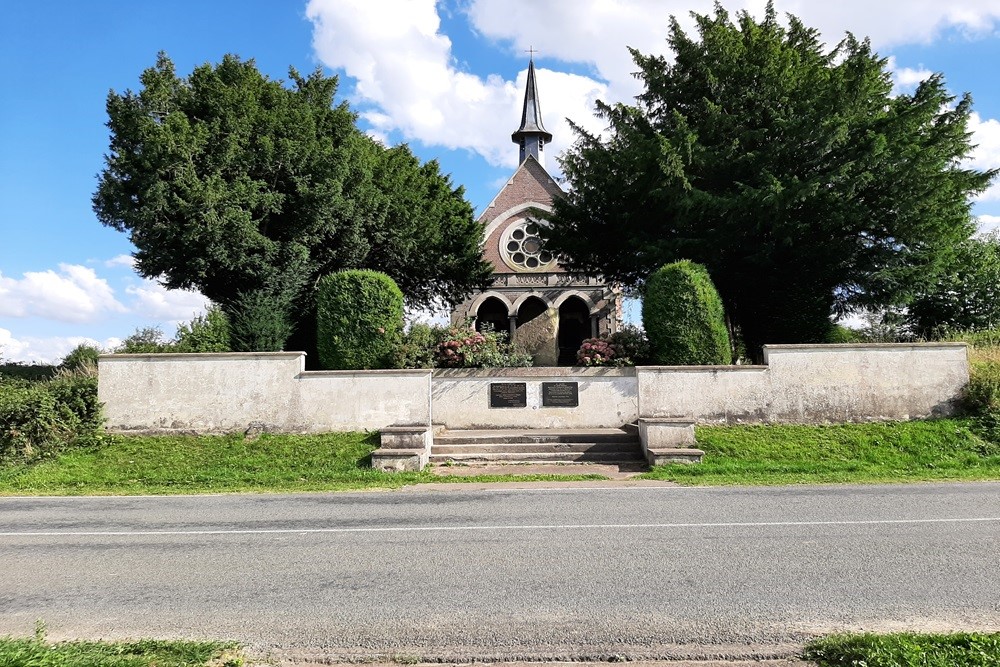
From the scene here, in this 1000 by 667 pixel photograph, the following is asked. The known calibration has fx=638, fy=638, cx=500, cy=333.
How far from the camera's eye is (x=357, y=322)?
47.6 ft

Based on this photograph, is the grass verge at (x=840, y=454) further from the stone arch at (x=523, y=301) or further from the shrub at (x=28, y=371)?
the stone arch at (x=523, y=301)

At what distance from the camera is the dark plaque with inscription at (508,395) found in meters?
A: 14.2

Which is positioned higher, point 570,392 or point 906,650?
point 570,392

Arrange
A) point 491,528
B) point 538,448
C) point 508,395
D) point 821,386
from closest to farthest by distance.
A: point 491,528
point 538,448
point 821,386
point 508,395

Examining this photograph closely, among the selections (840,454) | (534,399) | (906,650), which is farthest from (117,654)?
(840,454)

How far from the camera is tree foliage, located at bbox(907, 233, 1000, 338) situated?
21.4m

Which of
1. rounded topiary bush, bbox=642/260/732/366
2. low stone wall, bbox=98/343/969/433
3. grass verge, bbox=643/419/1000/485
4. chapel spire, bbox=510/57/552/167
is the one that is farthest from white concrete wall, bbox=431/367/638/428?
chapel spire, bbox=510/57/552/167

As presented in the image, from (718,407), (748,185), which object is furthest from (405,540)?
(748,185)

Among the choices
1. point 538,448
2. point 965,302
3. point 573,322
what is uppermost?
point 573,322

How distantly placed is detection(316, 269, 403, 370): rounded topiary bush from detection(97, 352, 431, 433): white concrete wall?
0.62 meters

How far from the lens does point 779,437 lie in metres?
12.9

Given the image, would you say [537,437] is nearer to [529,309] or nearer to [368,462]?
[368,462]

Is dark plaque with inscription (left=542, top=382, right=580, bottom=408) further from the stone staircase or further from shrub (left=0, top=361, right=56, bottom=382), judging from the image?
shrub (left=0, top=361, right=56, bottom=382)

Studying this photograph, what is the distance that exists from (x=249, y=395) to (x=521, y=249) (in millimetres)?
25772
